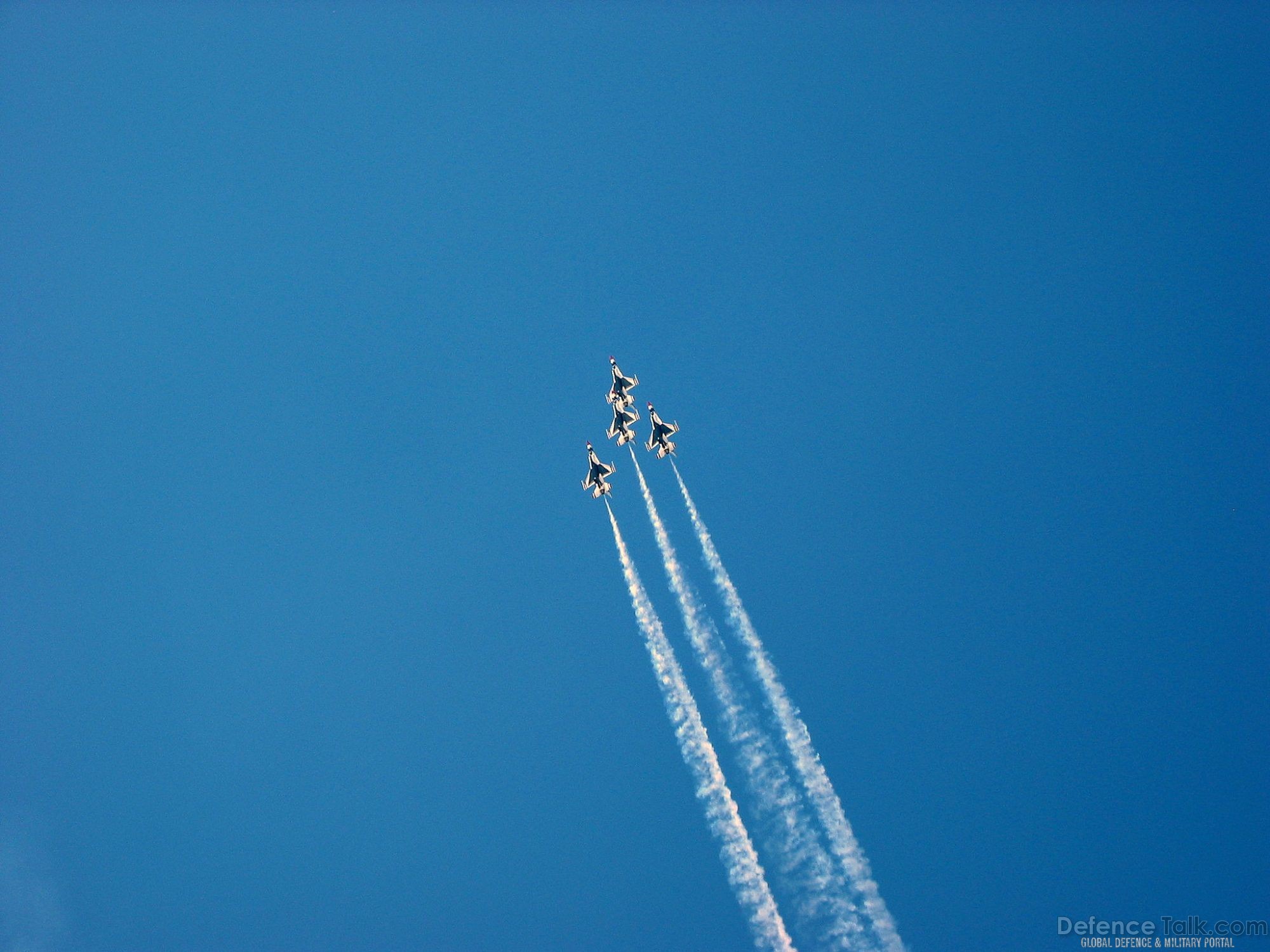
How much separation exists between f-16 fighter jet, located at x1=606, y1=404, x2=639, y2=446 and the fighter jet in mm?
1347

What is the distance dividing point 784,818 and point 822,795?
2419mm

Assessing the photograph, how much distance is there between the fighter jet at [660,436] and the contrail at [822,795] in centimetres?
1195

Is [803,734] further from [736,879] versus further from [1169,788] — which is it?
[1169,788]

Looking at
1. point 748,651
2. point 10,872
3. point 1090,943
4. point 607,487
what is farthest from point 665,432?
point 10,872

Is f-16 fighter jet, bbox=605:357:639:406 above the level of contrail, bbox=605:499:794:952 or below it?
above

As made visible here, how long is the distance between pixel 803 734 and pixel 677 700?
7235 mm

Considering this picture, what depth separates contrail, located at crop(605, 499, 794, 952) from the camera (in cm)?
4856

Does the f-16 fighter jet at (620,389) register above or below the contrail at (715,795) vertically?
above

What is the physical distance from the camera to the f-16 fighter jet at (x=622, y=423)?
5459cm

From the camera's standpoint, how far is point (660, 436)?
56.3 m

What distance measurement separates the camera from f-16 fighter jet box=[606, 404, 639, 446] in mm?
54594

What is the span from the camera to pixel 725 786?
5050 cm

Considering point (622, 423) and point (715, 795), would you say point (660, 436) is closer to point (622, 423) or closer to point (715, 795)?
point (622, 423)

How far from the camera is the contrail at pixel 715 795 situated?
4856 cm
